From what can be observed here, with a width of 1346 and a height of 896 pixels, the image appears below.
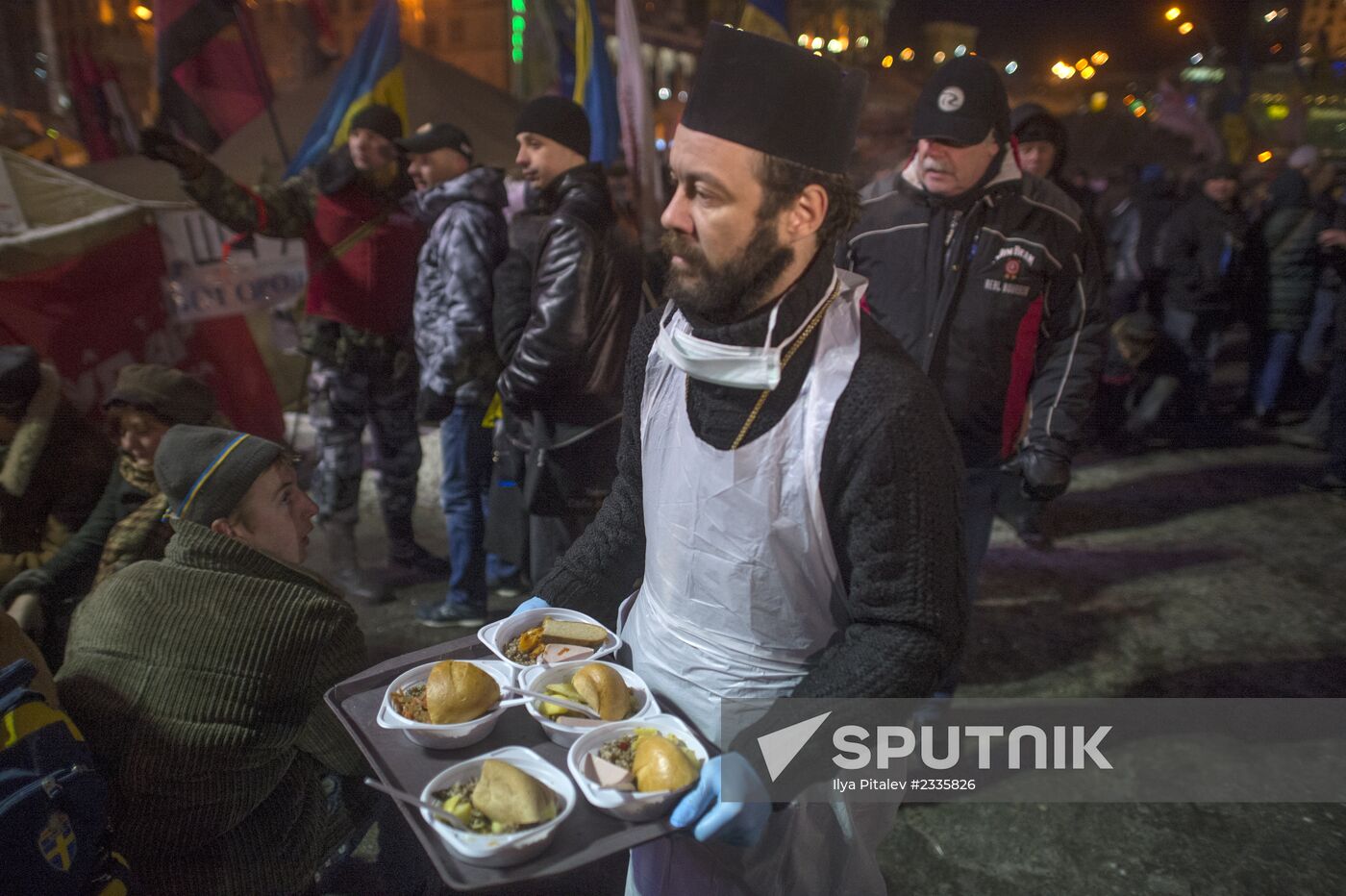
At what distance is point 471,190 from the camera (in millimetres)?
4137

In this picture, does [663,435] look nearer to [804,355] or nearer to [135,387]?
[804,355]

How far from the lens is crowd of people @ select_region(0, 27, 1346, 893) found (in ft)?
5.08

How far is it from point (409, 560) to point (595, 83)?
12.0 feet

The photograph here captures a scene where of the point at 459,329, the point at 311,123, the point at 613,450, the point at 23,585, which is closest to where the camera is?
the point at 23,585

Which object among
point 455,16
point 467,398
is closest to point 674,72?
point 455,16

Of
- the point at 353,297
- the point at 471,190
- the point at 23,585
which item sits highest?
the point at 471,190

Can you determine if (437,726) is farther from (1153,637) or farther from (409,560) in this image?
(1153,637)

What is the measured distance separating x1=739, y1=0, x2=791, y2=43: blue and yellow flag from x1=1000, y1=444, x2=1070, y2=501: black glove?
13.1 ft

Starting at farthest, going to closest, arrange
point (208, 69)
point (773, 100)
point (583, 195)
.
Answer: point (208, 69) < point (583, 195) < point (773, 100)

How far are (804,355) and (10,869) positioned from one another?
172 centimetres

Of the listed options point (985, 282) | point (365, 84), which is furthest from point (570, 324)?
point (365, 84)

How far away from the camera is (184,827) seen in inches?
77.1

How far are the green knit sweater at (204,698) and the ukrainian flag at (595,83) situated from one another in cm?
430

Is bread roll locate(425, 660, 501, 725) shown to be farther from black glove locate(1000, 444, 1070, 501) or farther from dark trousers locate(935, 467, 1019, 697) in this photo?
black glove locate(1000, 444, 1070, 501)
